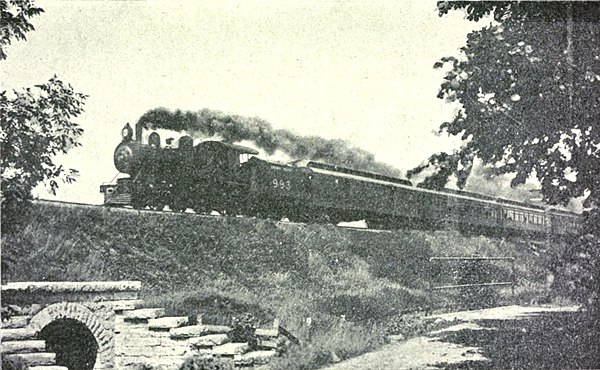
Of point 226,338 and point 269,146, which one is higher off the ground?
point 269,146

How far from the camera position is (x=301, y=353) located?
264 inches

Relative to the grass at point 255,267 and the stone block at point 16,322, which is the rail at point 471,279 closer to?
the grass at point 255,267

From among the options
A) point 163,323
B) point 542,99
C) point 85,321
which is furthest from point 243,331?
point 542,99

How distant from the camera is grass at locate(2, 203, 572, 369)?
589cm

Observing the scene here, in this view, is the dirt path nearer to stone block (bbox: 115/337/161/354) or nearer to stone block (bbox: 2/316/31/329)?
stone block (bbox: 115/337/161/354)

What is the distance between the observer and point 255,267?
696 cm

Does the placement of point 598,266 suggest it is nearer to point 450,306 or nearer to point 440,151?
point 450,306

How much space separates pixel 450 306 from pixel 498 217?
2249mm

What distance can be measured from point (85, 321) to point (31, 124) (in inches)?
85.7

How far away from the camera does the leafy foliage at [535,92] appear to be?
782 centimetres

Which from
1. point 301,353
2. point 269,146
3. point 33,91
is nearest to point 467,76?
point 269,146

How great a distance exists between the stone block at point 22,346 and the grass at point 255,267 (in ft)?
2.00

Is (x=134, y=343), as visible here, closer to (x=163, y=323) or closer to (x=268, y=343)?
(x=163, y=323)

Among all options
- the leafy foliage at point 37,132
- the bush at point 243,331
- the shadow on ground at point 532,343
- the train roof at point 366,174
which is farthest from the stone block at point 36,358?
the shadow on ground at point 532,343
